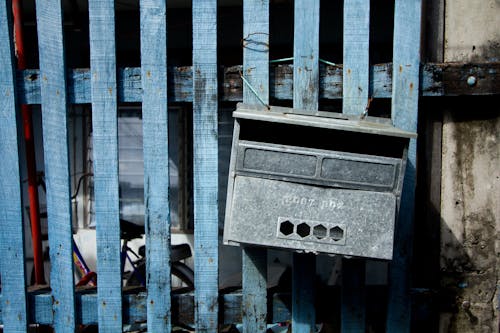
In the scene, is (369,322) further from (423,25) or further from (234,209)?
(423,25)

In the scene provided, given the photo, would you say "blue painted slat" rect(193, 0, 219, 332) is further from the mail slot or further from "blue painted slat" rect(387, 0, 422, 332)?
"blue painted slat" rect(387, 0, 422, 332)

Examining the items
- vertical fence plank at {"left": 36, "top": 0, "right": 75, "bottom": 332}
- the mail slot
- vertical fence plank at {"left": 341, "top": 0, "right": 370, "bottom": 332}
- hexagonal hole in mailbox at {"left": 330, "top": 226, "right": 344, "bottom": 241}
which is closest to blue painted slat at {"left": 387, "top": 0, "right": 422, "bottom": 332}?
vertical fence plank at {"left": 341, "top": 0, "right": 370, "bottom": 332}

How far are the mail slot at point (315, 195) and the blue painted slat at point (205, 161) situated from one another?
343 millimetres

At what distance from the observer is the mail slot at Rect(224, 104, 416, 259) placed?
1771mm

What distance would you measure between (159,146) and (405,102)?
1.15m

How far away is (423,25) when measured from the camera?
224 centimetres

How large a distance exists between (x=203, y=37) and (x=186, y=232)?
3.24 meters

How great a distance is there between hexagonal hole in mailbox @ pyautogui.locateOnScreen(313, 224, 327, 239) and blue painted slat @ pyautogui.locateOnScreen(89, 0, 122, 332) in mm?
974

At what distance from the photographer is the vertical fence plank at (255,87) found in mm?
2082

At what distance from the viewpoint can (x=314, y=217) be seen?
1784mm

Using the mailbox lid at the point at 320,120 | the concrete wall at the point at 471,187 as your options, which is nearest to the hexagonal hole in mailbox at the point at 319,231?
the mailbox lid at the point at 320,120

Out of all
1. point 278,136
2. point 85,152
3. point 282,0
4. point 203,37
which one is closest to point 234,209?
point 278,136

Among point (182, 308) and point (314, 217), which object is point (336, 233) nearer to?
point (314, 217)

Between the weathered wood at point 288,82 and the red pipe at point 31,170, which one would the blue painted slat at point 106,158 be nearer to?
the weathered wood at point 288,82
